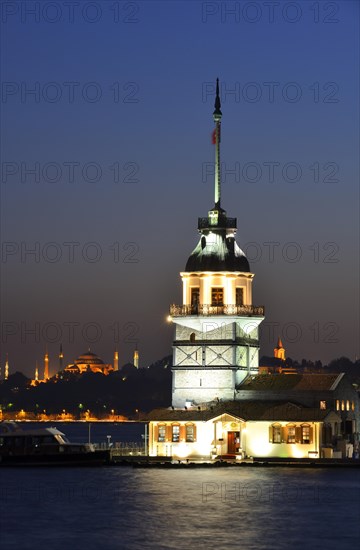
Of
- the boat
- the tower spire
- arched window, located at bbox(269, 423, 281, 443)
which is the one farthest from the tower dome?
the boat

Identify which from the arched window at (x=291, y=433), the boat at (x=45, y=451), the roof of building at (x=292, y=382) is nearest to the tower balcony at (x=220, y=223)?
the roof of building at (x=292, y=382)

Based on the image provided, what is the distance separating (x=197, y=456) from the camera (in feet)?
373

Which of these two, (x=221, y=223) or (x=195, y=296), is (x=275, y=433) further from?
(x=221, y=223)

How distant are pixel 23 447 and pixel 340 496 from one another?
28.3 metres

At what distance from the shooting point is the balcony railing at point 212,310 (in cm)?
11675

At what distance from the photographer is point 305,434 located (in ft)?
366

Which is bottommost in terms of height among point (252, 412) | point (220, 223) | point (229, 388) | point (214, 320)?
point (252, 412)

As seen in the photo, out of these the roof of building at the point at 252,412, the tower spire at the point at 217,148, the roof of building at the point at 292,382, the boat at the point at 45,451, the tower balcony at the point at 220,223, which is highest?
the tower spire at the point at 217,148

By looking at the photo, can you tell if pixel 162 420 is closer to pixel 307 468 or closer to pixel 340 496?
pixel 307 468

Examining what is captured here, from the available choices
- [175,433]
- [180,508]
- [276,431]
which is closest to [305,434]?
[276,431]

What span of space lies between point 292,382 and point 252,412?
4.70 metres

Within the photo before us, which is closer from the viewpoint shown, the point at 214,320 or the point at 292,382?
the point at 292,382

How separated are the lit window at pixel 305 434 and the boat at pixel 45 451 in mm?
14142

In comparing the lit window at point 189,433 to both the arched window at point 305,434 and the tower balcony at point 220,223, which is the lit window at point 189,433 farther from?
the tower balcony at point 220,223
